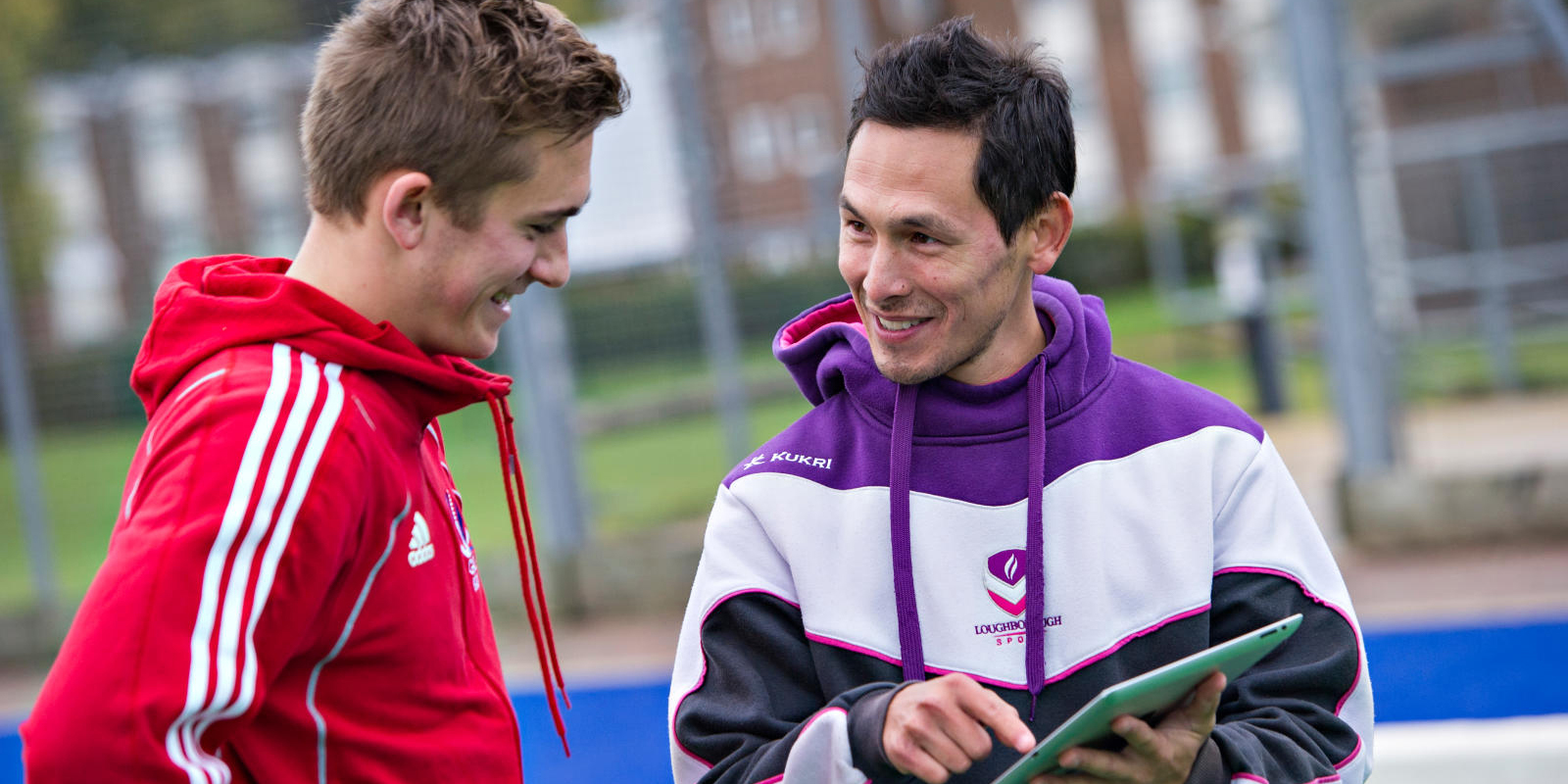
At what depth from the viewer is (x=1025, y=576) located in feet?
6.05

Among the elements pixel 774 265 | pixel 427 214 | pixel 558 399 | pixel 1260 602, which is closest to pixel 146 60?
pixel 558 399

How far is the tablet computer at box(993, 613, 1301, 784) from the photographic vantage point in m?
1.45

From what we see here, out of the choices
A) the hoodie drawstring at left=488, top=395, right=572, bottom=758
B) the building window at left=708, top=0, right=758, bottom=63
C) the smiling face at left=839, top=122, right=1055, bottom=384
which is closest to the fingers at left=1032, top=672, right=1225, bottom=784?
the smiling face at left=839, top=122, right=1055, bottom=384

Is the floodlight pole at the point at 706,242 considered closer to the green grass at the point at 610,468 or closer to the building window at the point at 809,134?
the green grass at the point at 610,468

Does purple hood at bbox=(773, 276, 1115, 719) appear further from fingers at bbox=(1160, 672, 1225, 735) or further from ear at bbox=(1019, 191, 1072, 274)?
fingers at bbox=(1160, 672, 1225, 735)

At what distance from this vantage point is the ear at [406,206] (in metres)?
1.63

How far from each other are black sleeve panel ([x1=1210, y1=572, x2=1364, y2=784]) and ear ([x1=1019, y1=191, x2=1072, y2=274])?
1.64 feet

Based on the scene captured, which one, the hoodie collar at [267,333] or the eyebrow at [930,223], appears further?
the eyebrow at [930,223]

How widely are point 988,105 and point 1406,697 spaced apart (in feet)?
11.1

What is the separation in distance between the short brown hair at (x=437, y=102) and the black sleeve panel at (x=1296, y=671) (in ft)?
3.42

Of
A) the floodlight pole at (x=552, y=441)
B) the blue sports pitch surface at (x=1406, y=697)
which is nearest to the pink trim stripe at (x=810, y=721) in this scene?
the blue sports pitch surface at (x=1406, y=697)

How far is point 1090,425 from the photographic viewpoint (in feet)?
6.26

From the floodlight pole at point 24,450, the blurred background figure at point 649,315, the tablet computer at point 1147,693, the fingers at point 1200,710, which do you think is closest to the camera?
the tablet computer at point 1147,693

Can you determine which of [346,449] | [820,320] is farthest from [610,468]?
[346,449]
